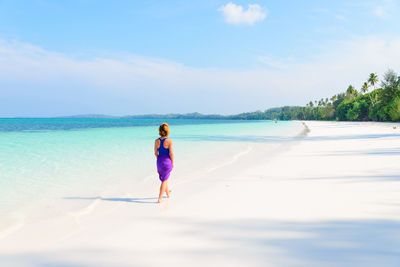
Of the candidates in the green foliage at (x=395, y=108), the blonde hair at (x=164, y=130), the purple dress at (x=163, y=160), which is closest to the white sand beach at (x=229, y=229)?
the purple dress at (x=163, y=160)

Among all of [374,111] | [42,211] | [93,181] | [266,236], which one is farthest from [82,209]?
[374,111]

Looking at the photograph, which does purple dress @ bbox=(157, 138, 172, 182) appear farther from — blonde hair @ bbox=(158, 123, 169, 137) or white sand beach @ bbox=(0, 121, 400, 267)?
white sand beach @ bbox=(0, 121, 400, 267)

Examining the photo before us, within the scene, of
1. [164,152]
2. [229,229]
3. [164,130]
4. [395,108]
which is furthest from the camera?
[395,108]

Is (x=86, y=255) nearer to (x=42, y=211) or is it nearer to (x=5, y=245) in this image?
(x=5, y=245)

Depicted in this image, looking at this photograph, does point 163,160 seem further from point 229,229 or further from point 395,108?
point 395,108

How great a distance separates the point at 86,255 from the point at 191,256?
1.24m

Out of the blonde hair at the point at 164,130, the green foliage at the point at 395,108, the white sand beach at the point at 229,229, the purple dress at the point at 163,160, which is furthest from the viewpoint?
the green foliage at the point at 395,108

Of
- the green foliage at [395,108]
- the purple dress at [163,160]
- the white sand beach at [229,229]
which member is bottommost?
the white sand beach at [229,229]

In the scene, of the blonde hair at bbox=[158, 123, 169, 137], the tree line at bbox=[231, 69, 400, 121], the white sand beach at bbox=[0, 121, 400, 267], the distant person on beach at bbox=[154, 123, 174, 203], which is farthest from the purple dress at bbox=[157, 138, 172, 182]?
the tree line at bbox=[231, 69, 400, 121]

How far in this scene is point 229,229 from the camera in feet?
12.8

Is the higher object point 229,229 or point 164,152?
point 164,152

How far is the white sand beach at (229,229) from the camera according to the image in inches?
122

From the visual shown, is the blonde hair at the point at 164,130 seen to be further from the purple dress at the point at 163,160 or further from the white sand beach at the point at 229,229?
the white sand beach at the point at 229,229

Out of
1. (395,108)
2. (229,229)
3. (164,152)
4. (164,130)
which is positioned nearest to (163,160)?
(164,152)
